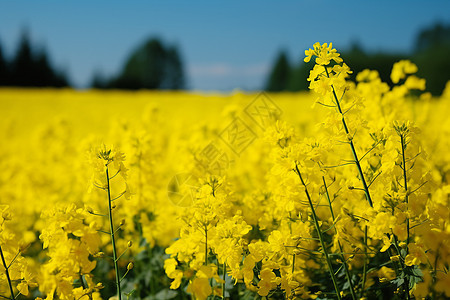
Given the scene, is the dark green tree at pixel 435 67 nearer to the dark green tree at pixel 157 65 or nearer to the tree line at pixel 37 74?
the tree line at pixel 37 74

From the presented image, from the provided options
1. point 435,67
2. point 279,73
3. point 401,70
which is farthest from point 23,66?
point 401,70

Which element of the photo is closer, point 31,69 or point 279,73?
point 31,69

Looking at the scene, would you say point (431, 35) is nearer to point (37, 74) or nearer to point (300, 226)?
point (37, 74)

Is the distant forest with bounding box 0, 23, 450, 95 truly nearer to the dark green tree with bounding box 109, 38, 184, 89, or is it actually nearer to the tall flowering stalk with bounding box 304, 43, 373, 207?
the dark green tree with bounding box 109, 38, 184, 89

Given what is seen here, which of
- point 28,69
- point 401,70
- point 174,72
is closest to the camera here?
point 401,70

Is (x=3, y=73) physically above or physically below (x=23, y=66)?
below

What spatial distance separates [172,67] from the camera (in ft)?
233

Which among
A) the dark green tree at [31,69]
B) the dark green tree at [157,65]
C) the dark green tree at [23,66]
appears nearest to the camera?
the dark green tree at [23,66]

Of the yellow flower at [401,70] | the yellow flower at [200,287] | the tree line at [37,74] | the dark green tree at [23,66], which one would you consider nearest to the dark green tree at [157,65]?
the tree line at [37,74]

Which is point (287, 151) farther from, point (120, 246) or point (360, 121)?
point (120, 246)

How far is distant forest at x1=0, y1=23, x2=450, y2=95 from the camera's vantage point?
2812 centimetres

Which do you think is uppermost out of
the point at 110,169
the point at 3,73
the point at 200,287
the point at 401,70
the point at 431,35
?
the point at 431,35

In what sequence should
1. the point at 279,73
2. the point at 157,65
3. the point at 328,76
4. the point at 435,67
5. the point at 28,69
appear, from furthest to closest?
the point at 157,65 → the point at 279,73 → the point at 28,69 → the point at 435,67 → the point at 328,76

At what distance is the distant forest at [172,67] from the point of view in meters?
28.1
